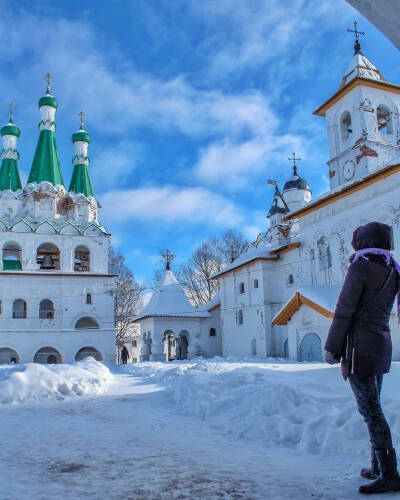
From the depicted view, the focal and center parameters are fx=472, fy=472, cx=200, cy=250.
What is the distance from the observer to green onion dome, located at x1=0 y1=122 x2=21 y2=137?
31391 millimetres

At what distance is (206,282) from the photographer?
40.1m

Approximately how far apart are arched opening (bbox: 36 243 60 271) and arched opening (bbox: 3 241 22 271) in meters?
1.12

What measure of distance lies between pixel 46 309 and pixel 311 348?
17.4 metres

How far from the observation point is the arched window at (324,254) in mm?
20531

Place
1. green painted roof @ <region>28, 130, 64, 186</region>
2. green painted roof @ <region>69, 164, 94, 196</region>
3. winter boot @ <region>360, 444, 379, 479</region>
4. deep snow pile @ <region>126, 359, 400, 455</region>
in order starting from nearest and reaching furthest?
winter boot @ <region>360, 444, 379, 479</region> < deep snow pile @ <region>126, 359, 400, 455</region> < green painted roof @ <region>28, 130, 64, 186</region> < green painted roof @ <region>69, 164, 94, 196</region>

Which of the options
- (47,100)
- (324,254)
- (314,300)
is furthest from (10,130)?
(314,300)

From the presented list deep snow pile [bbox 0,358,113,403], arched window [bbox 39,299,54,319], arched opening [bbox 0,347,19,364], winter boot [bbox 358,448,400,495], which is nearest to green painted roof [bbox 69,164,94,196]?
arched window [bbox 39,299,54,319]

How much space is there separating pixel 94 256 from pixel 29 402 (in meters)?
22.8

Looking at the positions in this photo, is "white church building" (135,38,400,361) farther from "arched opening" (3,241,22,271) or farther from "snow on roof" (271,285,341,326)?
"arched opening" (3,241,22,271)

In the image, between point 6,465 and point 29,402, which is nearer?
point 6,465

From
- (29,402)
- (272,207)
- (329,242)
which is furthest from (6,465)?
(272,207)

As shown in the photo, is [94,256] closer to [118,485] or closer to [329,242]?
[329,242]

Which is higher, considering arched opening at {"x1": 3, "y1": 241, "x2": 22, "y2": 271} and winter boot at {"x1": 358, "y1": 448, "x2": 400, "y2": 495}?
arched opening at {"x1": 3, "y1": 241, "x2": 22, "y2": 271}

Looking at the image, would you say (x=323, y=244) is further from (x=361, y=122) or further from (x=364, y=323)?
(x=364, y=323)
